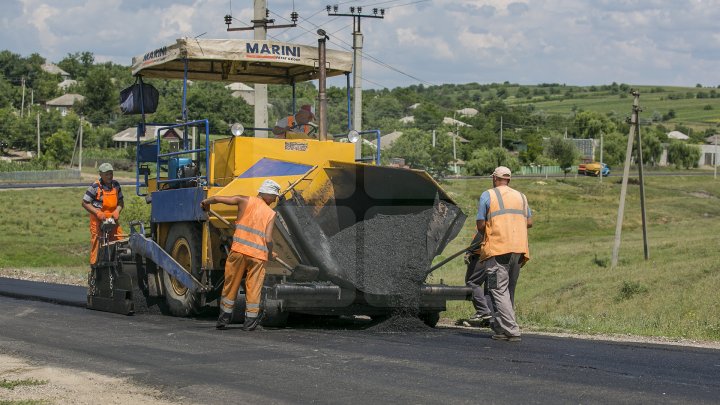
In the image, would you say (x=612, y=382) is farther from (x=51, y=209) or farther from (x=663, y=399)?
(x=51, y=209)

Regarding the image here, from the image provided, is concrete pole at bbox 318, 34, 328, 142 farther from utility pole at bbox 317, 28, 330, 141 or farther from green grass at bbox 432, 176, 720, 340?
green grass at bbox 432, 176, 720, 340

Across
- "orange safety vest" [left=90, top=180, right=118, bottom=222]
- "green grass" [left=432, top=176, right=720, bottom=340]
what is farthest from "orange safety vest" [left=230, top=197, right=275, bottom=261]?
"orange safety vest" [left=90, top=180, right=118, bottom=222]

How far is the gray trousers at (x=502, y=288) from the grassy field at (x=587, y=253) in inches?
55.3

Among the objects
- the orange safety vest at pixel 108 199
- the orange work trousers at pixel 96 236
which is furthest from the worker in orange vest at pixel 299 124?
the orange safety vest at pixel 108 199

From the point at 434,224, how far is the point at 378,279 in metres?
0.96

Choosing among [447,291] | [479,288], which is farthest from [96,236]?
[479,288]

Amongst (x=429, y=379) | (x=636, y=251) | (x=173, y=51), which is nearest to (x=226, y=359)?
(x=429, y=379)

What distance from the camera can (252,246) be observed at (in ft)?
34.1

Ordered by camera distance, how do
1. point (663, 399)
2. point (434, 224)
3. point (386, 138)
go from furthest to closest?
point (386, 138) < point (434, 224) < point (663, 399)

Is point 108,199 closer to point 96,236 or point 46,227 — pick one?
point 96,236

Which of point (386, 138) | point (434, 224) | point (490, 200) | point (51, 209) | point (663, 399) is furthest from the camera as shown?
point (386, 138)

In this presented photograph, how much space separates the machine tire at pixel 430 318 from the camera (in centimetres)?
1110

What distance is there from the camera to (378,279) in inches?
416

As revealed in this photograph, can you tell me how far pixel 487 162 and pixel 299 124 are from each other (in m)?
72.0
